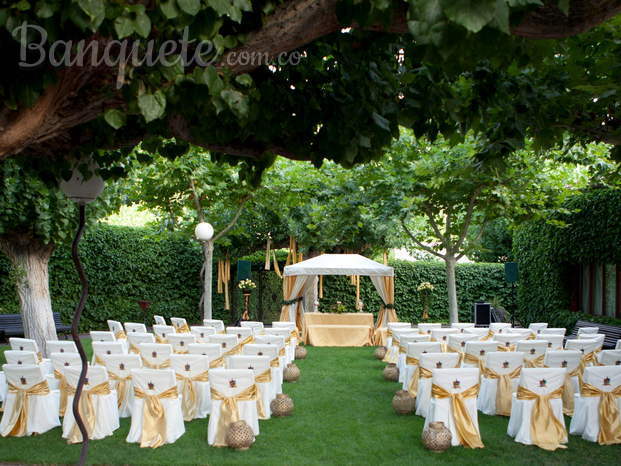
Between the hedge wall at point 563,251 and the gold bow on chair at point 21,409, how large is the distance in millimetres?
11564

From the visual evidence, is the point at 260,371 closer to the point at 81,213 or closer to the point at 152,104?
the point at 81,213

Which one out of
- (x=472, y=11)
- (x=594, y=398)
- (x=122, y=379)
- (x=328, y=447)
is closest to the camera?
(x=472, y=11)

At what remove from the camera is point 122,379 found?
25.7 ft

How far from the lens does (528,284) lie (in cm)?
1833

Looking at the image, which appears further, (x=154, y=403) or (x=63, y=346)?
(x=63, y=346)

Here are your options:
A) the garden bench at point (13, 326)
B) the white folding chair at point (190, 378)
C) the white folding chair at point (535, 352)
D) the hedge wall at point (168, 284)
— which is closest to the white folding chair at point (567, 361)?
the white folding chair at point (535, 352)

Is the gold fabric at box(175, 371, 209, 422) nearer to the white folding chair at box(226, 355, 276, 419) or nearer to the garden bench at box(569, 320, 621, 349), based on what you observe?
the white folding chair at box(226, 355, 276, 419)

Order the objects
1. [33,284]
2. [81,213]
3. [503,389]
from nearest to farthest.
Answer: [81,213] → [503,389] → [33,284]

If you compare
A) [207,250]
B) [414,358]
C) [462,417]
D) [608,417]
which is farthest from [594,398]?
[207,250]

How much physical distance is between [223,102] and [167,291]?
16.9 metres

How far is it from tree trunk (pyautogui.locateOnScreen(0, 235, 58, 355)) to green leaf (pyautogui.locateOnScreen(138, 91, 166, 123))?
31.7ft

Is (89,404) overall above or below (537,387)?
below

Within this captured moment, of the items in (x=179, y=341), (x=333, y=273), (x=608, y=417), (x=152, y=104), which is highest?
(x=152, y=104)

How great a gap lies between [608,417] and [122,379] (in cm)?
587
